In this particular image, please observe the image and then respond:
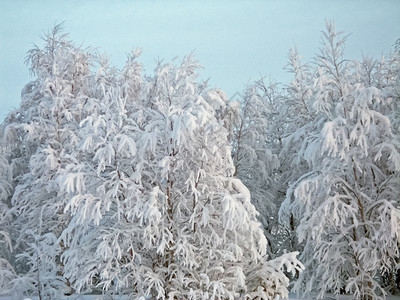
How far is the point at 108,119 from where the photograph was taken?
12414mm

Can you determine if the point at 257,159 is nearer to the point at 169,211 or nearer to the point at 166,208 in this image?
the point at 169,211

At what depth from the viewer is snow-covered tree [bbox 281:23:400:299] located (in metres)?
11.8

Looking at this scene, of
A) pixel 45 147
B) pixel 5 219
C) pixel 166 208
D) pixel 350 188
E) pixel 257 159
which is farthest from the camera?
pixel 257 159

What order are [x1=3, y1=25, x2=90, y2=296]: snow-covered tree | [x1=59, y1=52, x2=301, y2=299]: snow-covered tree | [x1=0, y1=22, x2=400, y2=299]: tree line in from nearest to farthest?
[x1=59, y1=52, x2=301, y2=299]: snow-covered tree → [x1=0, y1=22, x2=400, y2=299]: tree line → [x1=3, y1=25, x2=90, y2=296]: snow-covered tree

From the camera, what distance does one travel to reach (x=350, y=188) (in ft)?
41.3

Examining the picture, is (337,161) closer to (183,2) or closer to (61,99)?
(61,99)

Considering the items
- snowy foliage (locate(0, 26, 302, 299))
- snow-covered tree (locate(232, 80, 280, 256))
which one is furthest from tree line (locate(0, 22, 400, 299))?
snow-covered tree (locate(232, 80, 280, 256))

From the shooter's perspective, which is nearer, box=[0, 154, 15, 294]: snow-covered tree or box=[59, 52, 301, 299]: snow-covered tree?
box=[59, 52, 301, 299]: snow-covered tree

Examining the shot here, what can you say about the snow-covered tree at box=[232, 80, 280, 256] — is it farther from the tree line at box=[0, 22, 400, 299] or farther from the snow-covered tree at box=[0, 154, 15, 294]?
the snow-covered tree at box=[0, 154, 15, 294]

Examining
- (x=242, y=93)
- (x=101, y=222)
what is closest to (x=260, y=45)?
(x=242, y=93)

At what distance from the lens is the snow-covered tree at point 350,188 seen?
11.8 meters

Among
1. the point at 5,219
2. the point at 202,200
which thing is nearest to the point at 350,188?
the point at 202,200

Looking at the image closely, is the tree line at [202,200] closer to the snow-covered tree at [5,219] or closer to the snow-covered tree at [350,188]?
the snow-covered tree at [350,188]

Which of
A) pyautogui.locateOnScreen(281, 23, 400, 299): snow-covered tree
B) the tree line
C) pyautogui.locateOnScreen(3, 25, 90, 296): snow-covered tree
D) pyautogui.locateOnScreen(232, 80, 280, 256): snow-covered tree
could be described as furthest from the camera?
pyautogui.locateOnScreen(232, 80, 280, 256): snow-covered tree
